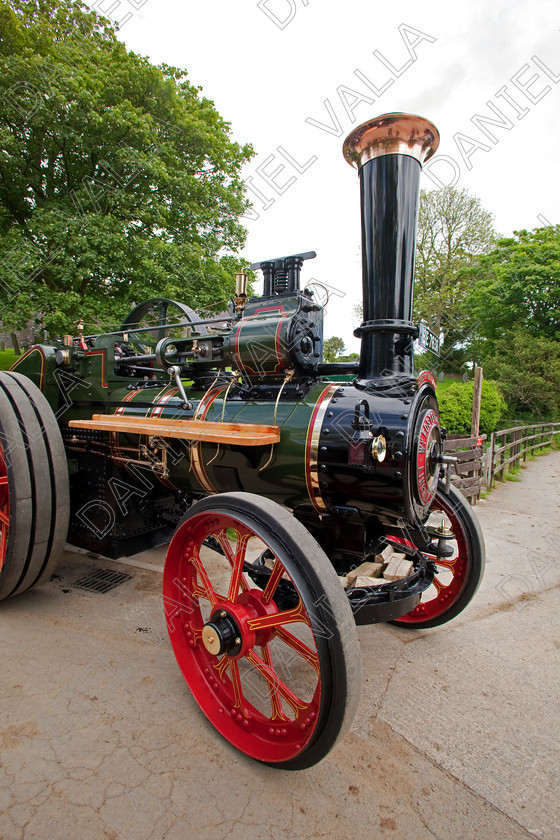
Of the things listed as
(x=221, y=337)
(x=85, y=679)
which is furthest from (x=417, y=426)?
(x=85, y=679)

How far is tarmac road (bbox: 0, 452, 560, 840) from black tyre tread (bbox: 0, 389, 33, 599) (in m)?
0.37

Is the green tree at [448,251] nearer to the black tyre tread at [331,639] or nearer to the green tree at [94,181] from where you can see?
the green tree at [94,181]

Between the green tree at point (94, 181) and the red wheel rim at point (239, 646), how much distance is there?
23.0 ft

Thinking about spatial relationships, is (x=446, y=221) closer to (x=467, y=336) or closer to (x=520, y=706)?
(x=467, y=336)

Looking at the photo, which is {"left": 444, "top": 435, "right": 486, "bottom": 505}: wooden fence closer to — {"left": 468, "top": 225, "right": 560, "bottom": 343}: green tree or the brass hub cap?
the brass hub cap

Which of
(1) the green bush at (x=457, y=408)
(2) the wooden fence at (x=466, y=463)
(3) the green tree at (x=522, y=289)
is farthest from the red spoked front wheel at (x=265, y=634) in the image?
(3) the green tree at (x=522, y=289)

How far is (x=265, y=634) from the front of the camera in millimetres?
1964

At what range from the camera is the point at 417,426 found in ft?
7.00

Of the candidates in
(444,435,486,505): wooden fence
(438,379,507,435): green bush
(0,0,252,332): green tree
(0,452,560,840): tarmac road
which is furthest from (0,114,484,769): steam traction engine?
(438,379,507,435): green bush

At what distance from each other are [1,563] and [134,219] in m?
8.30

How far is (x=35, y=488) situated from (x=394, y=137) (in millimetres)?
2729

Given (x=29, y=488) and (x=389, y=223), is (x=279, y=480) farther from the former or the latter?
(x=29, y=488)

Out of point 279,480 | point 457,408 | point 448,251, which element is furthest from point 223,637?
point 448,251

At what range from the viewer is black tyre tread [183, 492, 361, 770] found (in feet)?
5.10
